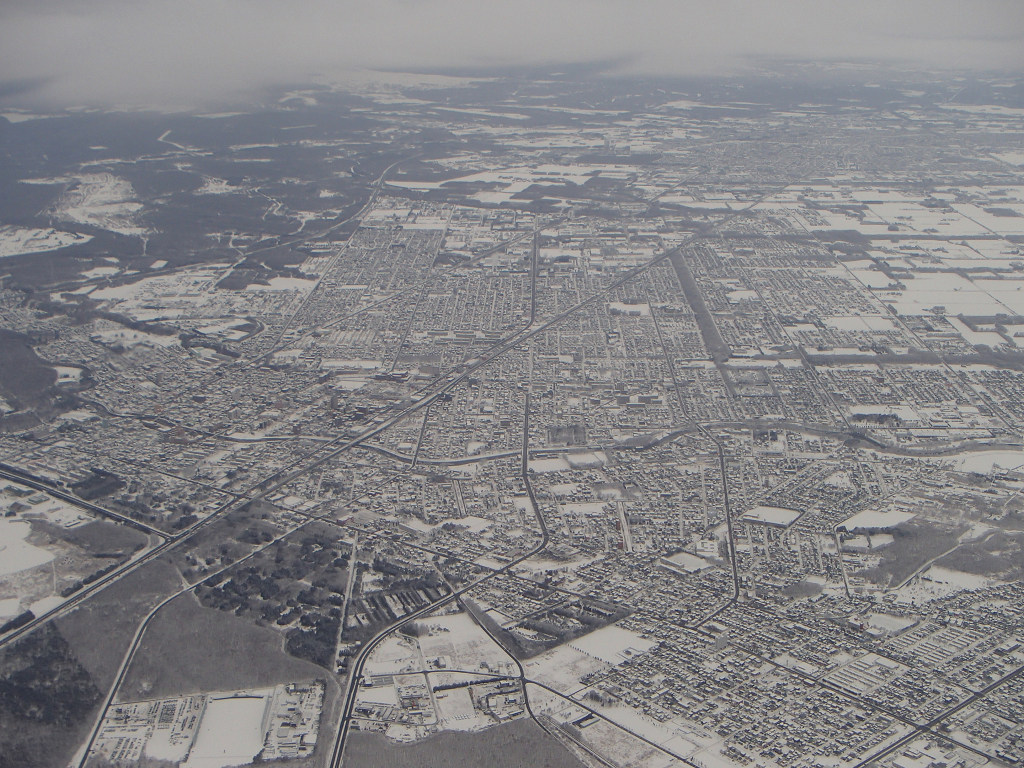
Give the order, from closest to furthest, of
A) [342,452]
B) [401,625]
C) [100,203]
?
[401,625] → [342,452] → [100,203]

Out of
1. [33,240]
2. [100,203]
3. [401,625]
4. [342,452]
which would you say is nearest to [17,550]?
[342,452]

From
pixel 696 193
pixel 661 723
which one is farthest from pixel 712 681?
pixel 696 193

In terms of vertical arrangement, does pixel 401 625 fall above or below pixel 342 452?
below

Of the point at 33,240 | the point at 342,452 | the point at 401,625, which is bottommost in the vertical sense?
the point at 401,625

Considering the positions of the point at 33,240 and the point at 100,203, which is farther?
the point at 100,203

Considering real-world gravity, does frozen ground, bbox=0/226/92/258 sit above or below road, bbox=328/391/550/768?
above

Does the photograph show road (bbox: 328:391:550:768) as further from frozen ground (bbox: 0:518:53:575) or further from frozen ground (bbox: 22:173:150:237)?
frozen ground (bbox: 22:173:150:237)

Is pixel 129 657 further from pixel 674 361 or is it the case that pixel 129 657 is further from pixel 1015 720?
pixel 674 361

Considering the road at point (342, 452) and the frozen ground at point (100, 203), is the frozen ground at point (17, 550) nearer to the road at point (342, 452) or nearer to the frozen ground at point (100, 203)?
the road at point (342, 452)

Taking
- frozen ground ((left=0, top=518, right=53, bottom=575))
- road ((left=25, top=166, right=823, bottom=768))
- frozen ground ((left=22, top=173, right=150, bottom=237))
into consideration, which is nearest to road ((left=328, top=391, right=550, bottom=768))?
road ((left=25, top=166, right=823, bottom=768))

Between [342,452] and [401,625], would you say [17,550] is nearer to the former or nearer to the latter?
[342,452]

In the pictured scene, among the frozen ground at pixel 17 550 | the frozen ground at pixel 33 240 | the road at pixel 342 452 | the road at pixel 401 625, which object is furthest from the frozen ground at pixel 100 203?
the road at pixel 401 625
